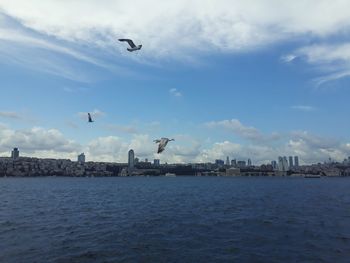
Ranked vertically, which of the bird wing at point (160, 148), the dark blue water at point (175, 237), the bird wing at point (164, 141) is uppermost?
the bird wing at point (164, 141)

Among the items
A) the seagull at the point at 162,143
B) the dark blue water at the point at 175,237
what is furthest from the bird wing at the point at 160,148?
the dark blue water at the point at 175,237

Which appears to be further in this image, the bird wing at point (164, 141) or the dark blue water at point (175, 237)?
the dark blue water at point (175, 237)

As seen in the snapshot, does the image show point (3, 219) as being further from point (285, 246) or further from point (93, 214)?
point (285, 246)

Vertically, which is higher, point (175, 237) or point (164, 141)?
point (164, 141)

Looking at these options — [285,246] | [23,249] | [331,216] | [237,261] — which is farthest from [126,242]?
[331,216]

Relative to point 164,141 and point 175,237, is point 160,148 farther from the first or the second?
point 175,237

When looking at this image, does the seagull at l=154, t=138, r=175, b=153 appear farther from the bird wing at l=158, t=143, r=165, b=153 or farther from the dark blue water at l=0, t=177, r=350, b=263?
the dark blue water at l=0, t=177, r=350, b=263

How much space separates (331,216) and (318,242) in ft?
61.8

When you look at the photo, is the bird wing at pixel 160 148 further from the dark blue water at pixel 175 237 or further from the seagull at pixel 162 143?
the dark blue water at pixel 175 237

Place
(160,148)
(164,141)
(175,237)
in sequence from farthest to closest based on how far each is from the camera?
(175,237)
(164,141)
(160,148)

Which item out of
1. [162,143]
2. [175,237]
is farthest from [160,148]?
[175,237]

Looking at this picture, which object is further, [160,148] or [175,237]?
[175,237]

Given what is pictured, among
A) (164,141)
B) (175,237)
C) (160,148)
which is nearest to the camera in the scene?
(160,148)

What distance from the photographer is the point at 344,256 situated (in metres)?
28.0
